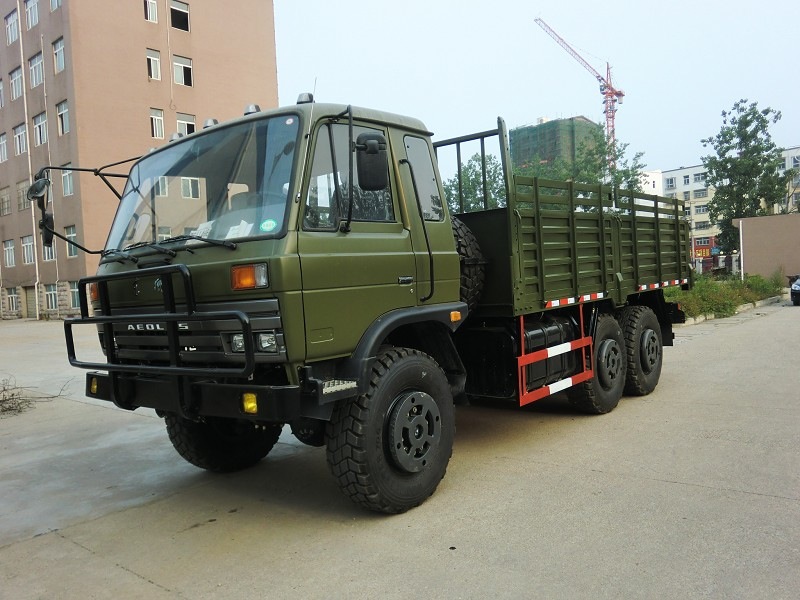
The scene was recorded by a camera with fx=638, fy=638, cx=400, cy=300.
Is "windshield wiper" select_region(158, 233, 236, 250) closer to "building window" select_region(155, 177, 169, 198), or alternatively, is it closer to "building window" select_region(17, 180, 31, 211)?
"building window" select_region(155, 177, 169, 198)

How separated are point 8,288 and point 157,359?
38.9 m

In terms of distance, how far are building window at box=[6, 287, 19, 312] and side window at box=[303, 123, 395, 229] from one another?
38.4 meters

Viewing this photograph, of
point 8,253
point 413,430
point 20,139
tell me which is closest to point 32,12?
point 20,139

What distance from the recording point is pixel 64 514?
449 centimetres

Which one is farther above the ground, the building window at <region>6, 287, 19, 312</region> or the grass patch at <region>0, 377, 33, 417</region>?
the building window at <region>6, 287, 19, 312</region>

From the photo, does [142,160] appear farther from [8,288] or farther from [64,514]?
[8,288]

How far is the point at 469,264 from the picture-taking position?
508 centimetres

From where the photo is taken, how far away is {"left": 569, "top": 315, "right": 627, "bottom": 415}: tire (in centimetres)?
646

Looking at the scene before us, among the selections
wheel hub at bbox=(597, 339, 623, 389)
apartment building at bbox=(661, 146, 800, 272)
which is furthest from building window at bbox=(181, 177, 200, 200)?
apartment building at bbox=(661, 146, 800, 272)

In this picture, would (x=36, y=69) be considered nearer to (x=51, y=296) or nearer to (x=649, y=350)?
(x=51, y=296)

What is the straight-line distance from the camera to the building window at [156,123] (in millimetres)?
30136

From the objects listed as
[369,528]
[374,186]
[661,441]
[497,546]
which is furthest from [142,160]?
Answer: [661,441]

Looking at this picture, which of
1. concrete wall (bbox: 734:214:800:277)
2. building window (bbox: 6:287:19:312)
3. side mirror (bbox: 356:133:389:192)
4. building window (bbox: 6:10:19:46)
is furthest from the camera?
building window (bbox: 6:287:19:312)

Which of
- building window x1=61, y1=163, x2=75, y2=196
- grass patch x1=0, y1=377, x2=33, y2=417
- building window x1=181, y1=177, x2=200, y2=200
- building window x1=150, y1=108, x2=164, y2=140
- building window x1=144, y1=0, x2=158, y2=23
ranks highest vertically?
building window x1=144, y1=0, x2=158, y2=23
